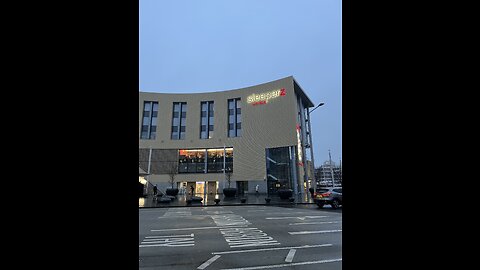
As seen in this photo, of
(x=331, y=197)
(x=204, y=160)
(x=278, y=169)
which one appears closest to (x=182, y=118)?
(x=204, y=160)

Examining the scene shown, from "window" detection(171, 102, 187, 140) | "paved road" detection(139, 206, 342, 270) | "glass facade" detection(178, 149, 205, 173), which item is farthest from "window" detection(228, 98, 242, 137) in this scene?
"paved road" detection(139, 206, 342, 270)

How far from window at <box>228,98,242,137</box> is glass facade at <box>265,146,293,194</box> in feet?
27.6

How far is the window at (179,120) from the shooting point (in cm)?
5388

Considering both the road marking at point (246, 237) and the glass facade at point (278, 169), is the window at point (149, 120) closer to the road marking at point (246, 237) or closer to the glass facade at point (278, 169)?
the glass facade at point (278, 169)

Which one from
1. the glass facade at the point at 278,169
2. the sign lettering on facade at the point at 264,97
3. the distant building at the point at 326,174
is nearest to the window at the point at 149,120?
the sign lettering on facade at the point at 264,97

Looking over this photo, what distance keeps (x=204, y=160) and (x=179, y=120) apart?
→ 1046 cm

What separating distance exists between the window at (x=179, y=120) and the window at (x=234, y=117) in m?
10.0

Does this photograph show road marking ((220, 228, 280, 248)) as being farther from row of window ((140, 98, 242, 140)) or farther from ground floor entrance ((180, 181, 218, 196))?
row of window ((140, 98, 242, 140))

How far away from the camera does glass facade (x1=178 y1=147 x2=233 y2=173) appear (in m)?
51.1

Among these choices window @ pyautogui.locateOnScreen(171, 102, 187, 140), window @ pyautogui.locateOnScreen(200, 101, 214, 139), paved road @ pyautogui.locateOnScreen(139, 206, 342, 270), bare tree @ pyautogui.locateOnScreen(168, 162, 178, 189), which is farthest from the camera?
window @ pyautogui.locateOnScreen(171, 102, 187, 140)
